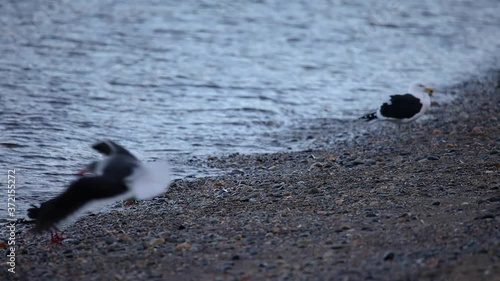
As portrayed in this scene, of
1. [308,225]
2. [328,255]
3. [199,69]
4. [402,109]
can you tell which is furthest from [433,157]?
[199,69]

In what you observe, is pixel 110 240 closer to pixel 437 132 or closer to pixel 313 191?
pixel 313 191

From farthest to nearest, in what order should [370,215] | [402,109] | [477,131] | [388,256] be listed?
[402,109] → [477,131] → [370,215] → [388,256]

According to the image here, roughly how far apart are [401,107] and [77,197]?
20.4 feet

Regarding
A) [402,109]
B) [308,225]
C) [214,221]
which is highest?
[402,109]

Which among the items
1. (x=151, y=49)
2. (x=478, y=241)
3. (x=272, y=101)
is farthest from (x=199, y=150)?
(x=151, y=49)

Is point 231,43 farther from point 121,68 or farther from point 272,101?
point 272,101

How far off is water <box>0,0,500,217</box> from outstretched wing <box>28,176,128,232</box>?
1772 millimetres

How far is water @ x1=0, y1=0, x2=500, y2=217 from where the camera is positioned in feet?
40.8

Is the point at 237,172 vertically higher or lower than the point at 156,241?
higher

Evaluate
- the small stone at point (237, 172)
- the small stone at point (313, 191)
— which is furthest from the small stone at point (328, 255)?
the small stone at point (237, 172)

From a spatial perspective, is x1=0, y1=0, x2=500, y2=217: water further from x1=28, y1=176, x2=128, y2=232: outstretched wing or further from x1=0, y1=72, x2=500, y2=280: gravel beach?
x1=28, y1=176, x2=128, y2=232: outstretched wing

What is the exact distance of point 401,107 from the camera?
1236 centimetres

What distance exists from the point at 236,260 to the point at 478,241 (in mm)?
1783

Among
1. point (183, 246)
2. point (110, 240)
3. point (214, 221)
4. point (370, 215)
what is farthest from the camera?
point (214, 221)
